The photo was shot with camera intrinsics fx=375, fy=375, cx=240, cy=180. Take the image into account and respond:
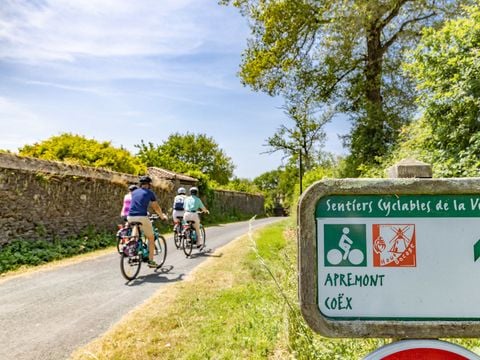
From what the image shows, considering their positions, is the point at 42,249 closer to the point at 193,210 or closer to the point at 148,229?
the point at 148,229

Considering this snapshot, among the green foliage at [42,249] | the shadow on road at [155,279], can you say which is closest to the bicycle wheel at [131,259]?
the shadow on road at [155,279]

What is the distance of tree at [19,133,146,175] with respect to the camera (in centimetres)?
1466

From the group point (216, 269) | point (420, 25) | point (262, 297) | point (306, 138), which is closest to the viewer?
point (262, 297)

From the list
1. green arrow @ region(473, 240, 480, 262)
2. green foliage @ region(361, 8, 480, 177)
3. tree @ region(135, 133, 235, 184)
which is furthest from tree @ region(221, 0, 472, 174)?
tree @ region(135, 133, 235, 184)

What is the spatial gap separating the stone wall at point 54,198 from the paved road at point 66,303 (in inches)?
76.9

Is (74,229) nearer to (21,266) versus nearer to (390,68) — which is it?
(21,266)

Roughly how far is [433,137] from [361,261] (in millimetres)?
6687

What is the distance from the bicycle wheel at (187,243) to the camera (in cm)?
1026

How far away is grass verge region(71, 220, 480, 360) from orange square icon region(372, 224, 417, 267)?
886 mm

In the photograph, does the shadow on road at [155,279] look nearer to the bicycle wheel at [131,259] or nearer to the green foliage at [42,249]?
the bicycle wheel at [131,259]

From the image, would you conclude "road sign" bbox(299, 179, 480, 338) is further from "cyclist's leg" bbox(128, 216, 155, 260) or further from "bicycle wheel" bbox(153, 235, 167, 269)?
"bicycle wheel" bbox(153, 235, 167, 269)

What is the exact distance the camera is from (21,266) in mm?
8398

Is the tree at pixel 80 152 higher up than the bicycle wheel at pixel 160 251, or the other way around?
the tree at pixel 80 152

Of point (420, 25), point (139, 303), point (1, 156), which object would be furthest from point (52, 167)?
point (420, 25)
